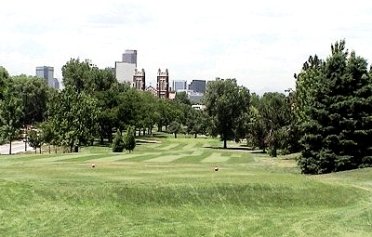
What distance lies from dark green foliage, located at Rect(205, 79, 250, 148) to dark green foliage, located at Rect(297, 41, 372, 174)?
61.6m

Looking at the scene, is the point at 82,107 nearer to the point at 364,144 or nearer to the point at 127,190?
the point at 364,144

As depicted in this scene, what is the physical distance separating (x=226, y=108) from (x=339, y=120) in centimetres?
6351

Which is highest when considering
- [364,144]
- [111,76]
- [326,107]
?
[111,76]

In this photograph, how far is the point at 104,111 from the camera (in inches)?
4028

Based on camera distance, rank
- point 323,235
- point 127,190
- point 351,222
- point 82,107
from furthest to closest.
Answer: point 82,107
point 127,190
point 351,222
point 323,235

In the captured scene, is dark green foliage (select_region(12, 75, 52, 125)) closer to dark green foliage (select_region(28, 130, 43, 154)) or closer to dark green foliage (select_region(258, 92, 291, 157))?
dark green foliage (select_region(28, 130, 43, 154))

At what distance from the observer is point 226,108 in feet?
349

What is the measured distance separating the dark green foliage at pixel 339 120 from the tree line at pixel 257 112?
0.07m

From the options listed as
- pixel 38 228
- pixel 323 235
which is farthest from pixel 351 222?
pixel 38 228

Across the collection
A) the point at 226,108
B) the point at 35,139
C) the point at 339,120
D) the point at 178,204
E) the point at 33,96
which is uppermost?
the point at 33,96

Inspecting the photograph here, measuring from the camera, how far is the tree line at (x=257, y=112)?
43.2 m

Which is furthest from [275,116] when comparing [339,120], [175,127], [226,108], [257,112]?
[175,127]

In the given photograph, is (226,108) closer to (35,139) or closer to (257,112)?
(257,112)

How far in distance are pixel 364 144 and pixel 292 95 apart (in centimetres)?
2358
